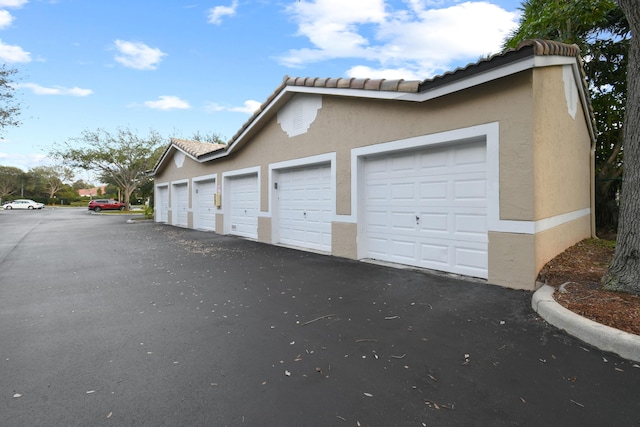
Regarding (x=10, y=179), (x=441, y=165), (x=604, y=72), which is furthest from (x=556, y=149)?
(x=10, y=179)

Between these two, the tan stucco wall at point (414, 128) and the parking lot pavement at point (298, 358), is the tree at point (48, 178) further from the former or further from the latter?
the parking lot pavement at point (298, 358)

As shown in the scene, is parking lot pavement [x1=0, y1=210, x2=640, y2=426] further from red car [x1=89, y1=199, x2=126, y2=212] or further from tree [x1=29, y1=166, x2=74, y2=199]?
tree [x1=29, y1=166, x2=74, y2=199]

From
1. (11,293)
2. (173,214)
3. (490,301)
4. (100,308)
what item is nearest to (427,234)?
(490,301)

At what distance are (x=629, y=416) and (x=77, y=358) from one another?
433 centimetres

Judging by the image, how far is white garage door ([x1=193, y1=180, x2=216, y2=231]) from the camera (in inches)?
551

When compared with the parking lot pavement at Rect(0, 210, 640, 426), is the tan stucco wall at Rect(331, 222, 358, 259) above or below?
above

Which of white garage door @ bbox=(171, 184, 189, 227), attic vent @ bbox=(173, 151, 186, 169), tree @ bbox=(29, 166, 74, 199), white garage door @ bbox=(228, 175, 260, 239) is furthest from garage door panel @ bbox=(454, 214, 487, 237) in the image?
tree @ bbox=(29, 166, 74, 199)

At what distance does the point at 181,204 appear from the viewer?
674 inches

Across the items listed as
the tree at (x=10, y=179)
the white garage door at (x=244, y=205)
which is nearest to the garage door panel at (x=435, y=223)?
the white garage door at (x=244, y=205)

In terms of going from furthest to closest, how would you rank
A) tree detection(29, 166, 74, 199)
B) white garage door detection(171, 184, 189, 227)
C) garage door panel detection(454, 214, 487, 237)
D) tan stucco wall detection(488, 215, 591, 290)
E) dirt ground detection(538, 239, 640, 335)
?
tree detection(29, 166, 74, 199)
white garage door detection(171, 184, 189, 227)
garage door panel detection(454, 214, 487, 237)
tan stucco wall detection(488, 215, 591, 290)
dirt ground detection(538, 239, 640, 335)

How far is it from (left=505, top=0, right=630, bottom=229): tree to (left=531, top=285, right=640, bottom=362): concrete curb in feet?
30.4

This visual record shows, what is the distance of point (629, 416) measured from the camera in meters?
2.15

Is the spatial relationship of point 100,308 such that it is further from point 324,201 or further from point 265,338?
point 324,201

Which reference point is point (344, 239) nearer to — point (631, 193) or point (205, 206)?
point (631, 193)
